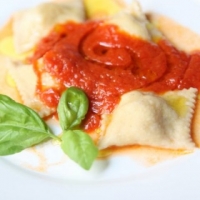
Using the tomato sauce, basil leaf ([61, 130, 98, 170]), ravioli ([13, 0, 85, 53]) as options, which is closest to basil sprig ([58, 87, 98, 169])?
basil leaf ([61, 130, 98, 170])

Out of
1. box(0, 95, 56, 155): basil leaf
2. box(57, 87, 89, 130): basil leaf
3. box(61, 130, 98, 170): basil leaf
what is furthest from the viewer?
box(57, 87, 89, 130): basil leaf

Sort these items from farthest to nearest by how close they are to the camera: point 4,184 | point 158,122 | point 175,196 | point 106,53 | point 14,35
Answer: point 14,35
point 106,53
point 158,122
point 4,184
point 175,196

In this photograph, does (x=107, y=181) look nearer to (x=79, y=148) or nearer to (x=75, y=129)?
(x=79, y=148)

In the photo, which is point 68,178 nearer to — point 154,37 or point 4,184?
point 4,184

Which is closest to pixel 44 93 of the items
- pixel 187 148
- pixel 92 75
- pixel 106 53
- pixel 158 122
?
pixel 92 75

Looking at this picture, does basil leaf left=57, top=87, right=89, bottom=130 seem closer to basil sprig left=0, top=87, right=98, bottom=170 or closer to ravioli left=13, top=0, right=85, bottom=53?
basil sprig left=0, top=87, right=98, bottom=170
